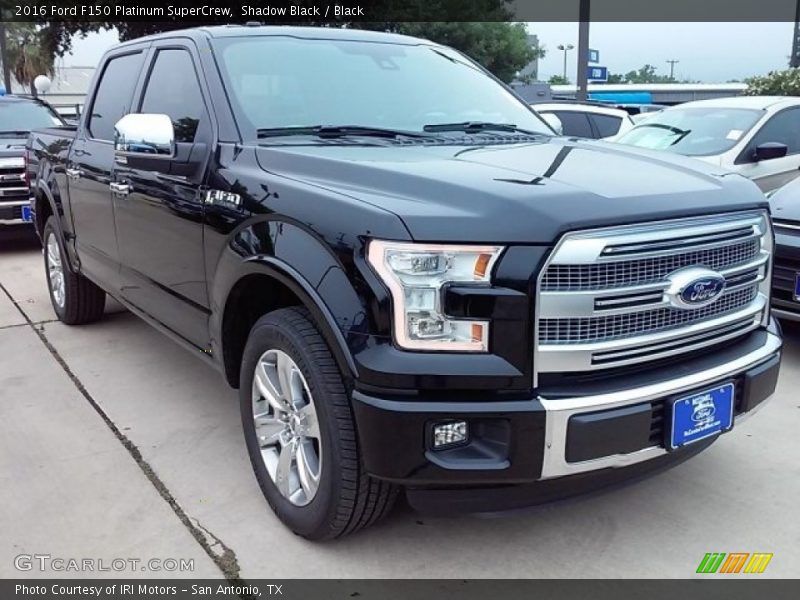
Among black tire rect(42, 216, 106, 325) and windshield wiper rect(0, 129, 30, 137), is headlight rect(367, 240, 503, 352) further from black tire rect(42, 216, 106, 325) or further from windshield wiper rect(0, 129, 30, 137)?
windshield wiper rect(0, 129, 30, 137)

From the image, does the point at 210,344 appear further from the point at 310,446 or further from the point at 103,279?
the point at 103,279

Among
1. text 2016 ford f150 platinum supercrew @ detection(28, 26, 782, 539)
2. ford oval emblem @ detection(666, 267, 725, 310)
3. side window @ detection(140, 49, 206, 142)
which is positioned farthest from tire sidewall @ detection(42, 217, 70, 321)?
ford oval emblem @ detection(666, 267, 725, 310)

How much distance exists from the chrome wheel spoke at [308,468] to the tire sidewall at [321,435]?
0.06m

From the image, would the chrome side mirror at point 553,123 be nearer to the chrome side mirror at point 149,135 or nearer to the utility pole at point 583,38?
the chrome side mirror at point 149,135

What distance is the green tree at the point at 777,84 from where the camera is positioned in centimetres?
1400

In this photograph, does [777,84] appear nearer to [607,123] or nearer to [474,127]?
[607,123]

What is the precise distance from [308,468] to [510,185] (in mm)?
1223

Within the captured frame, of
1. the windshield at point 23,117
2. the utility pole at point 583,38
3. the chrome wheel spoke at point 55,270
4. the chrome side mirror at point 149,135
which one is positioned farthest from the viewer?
the utility pole at point 583,38

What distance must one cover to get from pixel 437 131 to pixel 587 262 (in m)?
1.44

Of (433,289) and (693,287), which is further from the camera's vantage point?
(693,287)

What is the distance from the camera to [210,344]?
3.45m

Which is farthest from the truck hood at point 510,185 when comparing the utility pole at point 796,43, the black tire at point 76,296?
the utility pole at point 796,43

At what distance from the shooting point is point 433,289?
7.67ft
